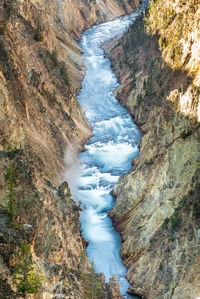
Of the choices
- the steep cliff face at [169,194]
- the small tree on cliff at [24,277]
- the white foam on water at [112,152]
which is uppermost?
the small tree on cliff at [24,277]

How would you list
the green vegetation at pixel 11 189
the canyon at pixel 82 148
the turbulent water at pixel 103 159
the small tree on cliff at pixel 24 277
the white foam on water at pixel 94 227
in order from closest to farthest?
the small tree on cliff at pixel 24 277 < the green vegetation at pixel 11 189 < the canyon at pixel 82 148 < the turbulent water at pixel 103 159 < the white foam on water at pixel 94 227

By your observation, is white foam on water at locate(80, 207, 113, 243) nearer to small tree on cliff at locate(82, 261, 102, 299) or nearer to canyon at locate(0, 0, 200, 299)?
canyon at locate(0, 0, 200, 299)

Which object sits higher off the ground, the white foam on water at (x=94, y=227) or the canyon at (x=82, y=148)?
the canyon at (x=82, y=148)

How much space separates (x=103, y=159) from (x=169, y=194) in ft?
60.4

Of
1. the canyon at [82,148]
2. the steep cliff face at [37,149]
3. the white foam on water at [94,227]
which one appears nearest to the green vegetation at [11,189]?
the steep cliff face at [37,149]

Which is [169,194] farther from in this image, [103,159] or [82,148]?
[82,148]

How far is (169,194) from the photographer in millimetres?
24922

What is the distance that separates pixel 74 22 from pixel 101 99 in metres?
36.6

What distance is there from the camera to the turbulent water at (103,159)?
95.3 ft

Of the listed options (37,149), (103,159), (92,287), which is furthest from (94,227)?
(92,287)

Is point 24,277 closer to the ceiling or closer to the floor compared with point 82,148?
closer to the ceiling

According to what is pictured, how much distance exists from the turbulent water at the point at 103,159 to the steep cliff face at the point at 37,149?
8.67 feet

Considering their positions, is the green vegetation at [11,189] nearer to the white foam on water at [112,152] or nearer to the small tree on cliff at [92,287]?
the small tree on cliff at [92,287]

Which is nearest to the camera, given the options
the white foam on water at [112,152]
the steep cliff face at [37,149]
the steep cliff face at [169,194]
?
the steep cliff face at [37,149]
